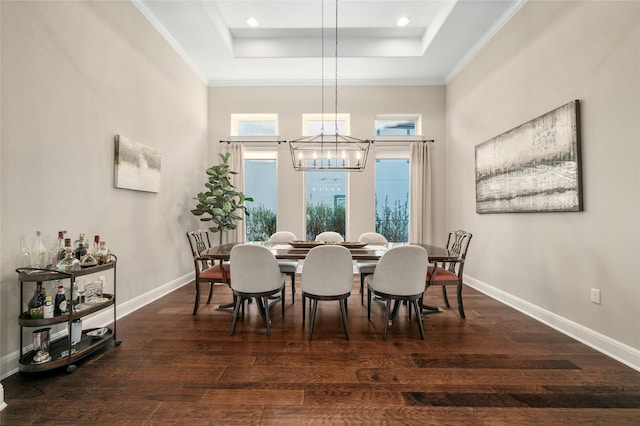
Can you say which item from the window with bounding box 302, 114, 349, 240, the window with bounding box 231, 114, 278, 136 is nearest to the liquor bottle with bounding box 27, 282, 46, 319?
the window with bounding box 302, 114, 349, 240

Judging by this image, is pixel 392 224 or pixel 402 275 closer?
pixel 402 275

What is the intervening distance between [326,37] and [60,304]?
4.65 m

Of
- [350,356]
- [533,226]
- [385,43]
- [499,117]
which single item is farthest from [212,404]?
[385,43]

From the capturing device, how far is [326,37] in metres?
4.42

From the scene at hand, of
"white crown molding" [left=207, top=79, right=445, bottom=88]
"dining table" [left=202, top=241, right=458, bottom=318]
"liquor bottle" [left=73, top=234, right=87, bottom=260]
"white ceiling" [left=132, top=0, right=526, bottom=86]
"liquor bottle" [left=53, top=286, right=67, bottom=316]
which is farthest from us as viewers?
"white crown molding" [left=207, top=79, right=445, bottom=88]

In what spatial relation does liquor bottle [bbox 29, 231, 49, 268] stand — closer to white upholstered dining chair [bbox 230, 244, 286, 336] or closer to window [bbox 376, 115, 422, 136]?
white upholstered dining chair [bbox 230, 244, 286, 336]

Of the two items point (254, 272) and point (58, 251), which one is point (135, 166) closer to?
point (58, 251)

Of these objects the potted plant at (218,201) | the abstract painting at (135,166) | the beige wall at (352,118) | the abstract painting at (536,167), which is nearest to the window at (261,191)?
the beige wall at (352,118)

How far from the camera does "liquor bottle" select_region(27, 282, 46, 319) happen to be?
1.92 m

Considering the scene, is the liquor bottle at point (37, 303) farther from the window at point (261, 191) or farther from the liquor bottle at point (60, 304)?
the window at point (261, 191)

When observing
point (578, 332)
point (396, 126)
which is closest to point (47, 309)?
point (578, 332)

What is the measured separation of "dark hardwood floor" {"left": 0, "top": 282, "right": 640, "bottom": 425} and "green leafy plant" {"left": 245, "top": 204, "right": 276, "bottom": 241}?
9.15 ft

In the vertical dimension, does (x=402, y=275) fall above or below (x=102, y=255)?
below

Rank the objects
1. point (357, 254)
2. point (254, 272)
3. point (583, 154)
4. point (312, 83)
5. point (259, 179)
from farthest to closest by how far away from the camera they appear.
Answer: point (259, 179)
point (312, 83)
point (357, 254)
point (254, 272)
point (583, 154)
